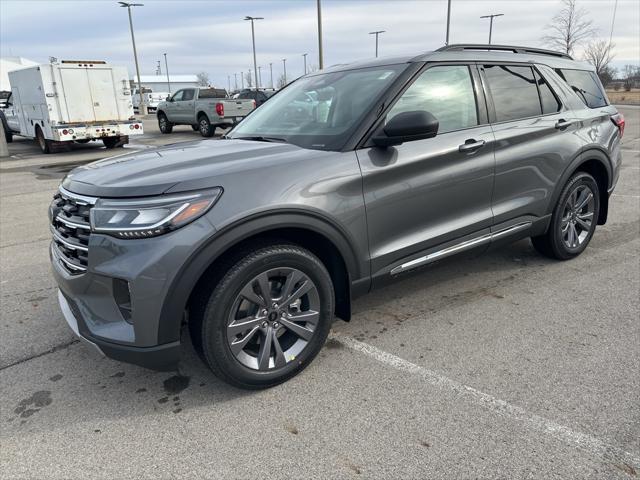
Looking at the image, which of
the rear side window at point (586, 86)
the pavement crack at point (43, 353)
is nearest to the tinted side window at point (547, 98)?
the rear side window at point (586, 86)

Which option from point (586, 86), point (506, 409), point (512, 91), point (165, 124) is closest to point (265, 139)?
point (512, 91)

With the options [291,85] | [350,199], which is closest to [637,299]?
[350,199]

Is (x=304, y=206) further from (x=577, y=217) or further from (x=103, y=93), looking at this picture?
(x=103, y=93)

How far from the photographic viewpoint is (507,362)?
3031 millimetres

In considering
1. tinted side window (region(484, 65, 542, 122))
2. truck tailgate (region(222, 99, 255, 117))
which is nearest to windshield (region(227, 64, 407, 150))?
tinted side window (region(484, 65, 542, 122))

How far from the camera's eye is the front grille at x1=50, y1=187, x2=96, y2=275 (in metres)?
2.53

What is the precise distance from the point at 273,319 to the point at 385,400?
751 millimetres

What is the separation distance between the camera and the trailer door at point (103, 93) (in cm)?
1453

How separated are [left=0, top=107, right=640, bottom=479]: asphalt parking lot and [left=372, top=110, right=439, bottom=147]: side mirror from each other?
134cm

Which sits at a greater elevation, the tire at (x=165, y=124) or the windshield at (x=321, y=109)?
the windshield at (x=321, y=109)

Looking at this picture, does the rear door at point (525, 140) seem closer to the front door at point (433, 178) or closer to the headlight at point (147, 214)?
the front door at point (433, 178)

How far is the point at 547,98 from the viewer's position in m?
4.23

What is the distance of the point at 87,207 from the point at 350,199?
141 centimetres

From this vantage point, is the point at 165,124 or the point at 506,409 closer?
the point at 506,409
